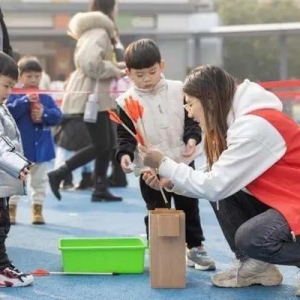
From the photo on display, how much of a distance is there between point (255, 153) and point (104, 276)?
948mm

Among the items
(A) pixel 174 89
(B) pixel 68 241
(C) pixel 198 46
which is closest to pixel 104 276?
(B) pixel 68 241

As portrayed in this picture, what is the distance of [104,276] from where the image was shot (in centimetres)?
320

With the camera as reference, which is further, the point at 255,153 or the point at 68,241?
the point at 68,241

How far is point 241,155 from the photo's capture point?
265 centimetres

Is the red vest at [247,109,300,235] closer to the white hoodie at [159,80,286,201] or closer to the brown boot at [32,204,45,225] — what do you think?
the white hoodie at [159,80,286,201]

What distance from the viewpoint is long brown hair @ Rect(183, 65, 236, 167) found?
9.03ft

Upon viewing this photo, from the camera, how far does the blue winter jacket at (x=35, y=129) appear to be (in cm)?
446

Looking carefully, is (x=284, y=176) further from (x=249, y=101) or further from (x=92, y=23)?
(x=92, y=23)

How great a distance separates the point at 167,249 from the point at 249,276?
1.15 feet

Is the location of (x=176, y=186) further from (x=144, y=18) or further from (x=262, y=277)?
(x=144, y=18)

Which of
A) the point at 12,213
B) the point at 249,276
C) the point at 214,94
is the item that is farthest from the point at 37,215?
the point at 214,94

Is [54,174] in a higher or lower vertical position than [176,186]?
lower

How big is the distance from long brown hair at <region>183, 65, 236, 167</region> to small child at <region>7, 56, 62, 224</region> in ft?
6.09

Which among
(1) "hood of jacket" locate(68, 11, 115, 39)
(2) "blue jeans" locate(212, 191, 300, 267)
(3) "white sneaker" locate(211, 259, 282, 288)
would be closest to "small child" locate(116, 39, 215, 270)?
(3) "white sneaker" locate(211, 259, 282, 288)
